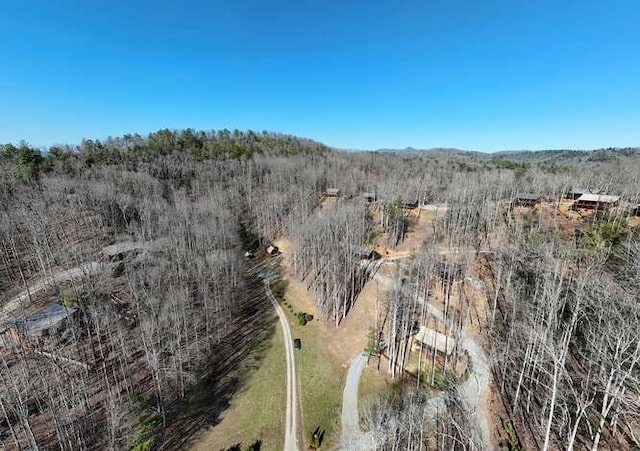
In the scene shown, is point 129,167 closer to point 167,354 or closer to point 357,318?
point 167,354

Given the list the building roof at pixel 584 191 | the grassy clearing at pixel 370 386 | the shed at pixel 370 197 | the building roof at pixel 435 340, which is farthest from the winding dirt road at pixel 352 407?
the building roof at pixel 584 191

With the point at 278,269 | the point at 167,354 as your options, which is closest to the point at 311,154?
the point at 278,269

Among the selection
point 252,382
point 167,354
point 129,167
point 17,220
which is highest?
point 129,167

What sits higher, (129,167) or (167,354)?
(129,167)

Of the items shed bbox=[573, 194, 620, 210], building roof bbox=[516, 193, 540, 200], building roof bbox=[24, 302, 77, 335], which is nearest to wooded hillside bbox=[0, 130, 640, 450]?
building roof bbox=[24, 302, 77, 335]

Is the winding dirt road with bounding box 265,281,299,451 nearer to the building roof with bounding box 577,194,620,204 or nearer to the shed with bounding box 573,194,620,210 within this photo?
the shed with bounding box 573,194,620,210

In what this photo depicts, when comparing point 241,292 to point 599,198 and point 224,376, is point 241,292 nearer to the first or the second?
point 224,376
